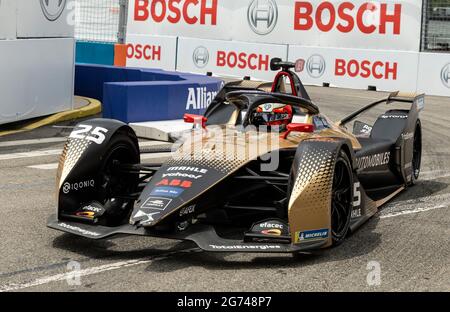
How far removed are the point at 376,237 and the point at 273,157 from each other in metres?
1.14

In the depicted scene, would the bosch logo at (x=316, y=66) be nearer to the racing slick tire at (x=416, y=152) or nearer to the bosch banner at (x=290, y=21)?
the bosch banner at (x=290, y=21)

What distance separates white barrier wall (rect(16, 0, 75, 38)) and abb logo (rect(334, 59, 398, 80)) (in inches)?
358

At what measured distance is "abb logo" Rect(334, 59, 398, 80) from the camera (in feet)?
73.2

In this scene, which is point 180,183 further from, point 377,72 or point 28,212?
point 377,72

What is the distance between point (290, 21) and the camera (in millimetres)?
24203

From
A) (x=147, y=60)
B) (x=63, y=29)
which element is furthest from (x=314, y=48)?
(x=63, y=29)

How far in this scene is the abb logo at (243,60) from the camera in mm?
23984

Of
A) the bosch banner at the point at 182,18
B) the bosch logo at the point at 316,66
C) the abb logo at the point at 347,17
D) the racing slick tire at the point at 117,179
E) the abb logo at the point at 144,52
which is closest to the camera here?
the racing slick tire at the point at 117,179

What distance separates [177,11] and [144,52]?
1.58 meters

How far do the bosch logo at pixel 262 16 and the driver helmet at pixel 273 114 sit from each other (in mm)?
16301

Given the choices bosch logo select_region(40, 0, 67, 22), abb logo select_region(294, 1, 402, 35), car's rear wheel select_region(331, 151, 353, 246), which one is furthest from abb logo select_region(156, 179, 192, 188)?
abb logo select_region(294, 1, 402, 35)

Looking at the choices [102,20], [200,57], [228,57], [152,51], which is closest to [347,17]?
[228,57]

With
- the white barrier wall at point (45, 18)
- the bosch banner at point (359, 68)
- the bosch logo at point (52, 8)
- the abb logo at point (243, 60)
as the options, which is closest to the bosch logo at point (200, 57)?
the abb logo at point (243, 60)
